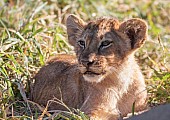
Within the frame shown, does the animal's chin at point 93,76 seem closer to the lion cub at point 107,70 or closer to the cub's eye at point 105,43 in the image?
the lion cub at point 107,70

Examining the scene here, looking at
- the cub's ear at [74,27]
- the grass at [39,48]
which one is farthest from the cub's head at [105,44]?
the grass at [39,48]

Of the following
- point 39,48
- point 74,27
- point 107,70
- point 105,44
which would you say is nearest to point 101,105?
point 107,70

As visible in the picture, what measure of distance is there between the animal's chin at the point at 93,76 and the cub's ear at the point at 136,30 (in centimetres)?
56

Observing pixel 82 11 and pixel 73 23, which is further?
pixel 82 11

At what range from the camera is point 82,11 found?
40.3 feet

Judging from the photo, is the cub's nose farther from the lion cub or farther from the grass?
the grass

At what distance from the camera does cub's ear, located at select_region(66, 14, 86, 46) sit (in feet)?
27.4

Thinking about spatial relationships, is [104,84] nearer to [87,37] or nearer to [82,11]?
[87,37]

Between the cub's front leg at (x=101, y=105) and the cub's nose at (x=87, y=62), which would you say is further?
the cub's front leg at (x=101, y=105)

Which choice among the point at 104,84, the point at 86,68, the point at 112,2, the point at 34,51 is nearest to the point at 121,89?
the point at 104,84

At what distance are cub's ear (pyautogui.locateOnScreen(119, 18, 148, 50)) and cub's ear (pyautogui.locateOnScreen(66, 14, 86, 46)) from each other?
0.67m

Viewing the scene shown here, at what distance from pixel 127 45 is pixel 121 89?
525 mm

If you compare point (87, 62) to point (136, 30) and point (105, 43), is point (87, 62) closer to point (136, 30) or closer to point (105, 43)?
point (105, 43)

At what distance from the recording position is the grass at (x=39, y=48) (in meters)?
8.30
